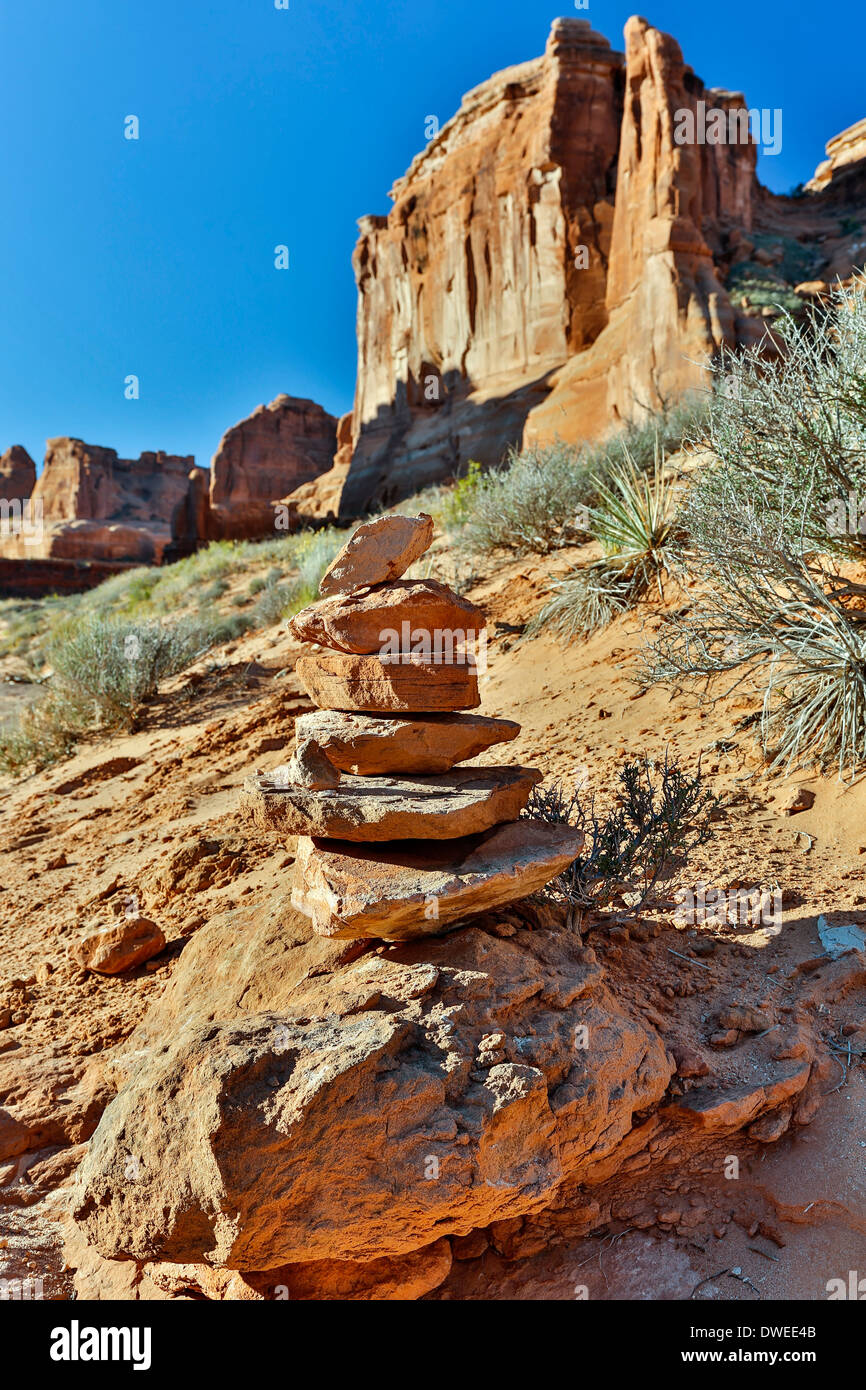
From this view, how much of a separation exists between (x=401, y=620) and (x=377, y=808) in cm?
62

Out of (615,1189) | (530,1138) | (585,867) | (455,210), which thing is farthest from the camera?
(455,210)

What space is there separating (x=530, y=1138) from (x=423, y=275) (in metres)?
26.1

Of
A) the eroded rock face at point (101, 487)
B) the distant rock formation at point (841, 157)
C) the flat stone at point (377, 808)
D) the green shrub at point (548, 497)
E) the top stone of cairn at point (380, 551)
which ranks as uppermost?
the distant rock formation at point (841, 157)

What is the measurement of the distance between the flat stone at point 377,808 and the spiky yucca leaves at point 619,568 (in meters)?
3.80

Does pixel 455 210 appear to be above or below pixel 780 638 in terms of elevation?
above

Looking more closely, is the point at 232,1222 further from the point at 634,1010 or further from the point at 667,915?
the point at 667,915

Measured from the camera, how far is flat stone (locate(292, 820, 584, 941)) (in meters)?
2.09

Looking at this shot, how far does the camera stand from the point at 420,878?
2.15m

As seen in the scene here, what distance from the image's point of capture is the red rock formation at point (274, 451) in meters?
40.8

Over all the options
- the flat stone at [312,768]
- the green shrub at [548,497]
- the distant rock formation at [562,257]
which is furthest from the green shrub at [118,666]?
the distant rock formation at [562,257]

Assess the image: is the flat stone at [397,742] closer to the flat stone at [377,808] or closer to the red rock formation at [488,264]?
the flat stone at [377,808]

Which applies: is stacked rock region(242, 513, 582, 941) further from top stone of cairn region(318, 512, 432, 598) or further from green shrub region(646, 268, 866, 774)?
green shrub region(646, 268, 866, 774)

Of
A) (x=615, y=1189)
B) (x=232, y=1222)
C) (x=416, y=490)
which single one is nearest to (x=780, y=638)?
(x=615, y=1189)

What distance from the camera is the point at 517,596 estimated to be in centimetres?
726
